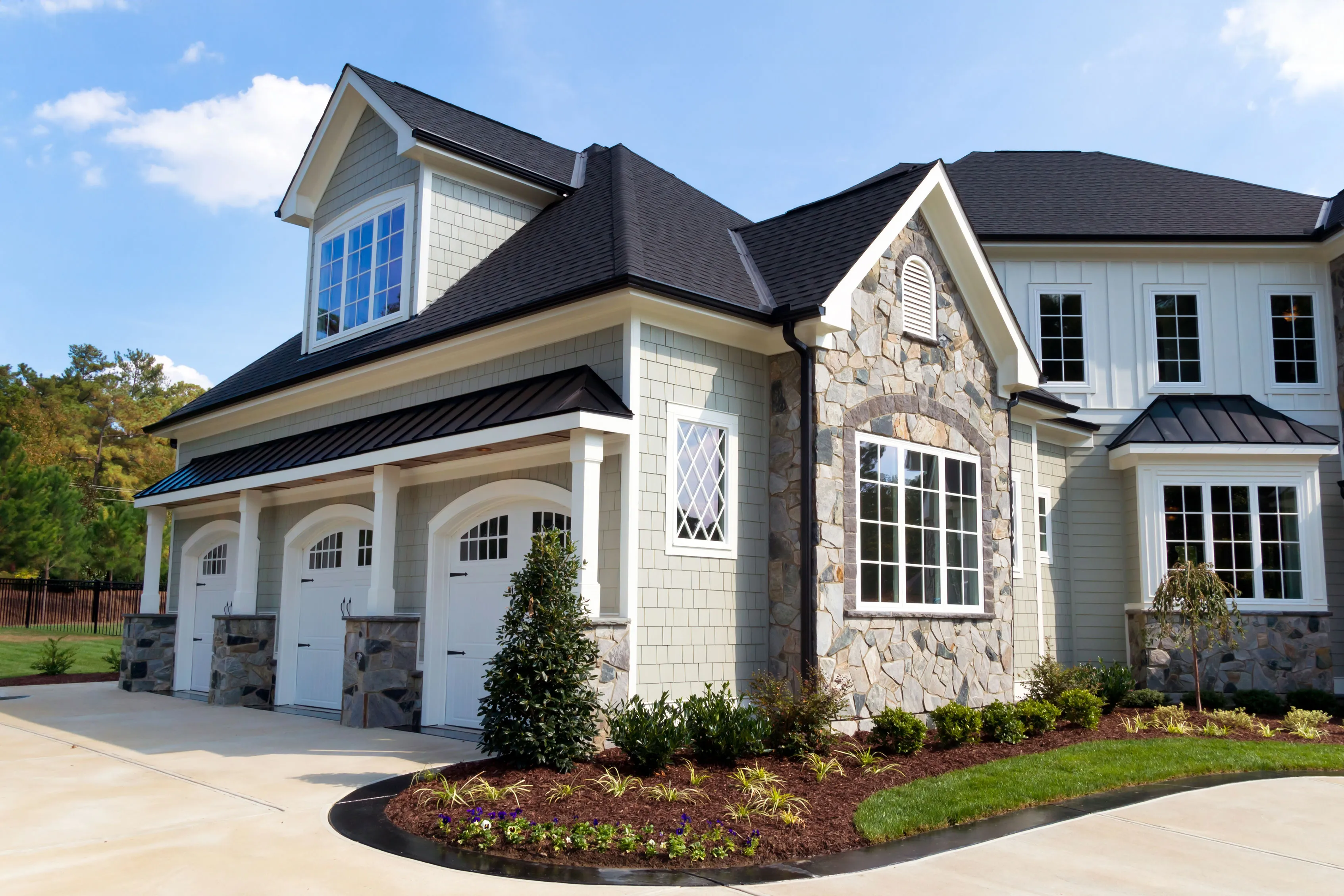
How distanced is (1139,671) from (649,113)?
11.4 meters

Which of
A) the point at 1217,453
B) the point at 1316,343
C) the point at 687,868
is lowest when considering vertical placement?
the point at 687,868

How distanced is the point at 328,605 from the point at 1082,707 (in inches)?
384

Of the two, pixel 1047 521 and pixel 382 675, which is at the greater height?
pixel 1047 521

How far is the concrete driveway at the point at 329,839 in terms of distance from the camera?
548 centimetres

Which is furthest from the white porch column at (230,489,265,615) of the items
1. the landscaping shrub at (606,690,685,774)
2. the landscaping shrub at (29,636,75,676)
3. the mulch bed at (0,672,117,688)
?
the landscaping shrub at (606,690,685,774)

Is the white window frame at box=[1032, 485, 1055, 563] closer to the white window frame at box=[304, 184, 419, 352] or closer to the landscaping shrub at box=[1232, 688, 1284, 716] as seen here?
the landscaping shrub at box=[1232, 688, 1284, 716]

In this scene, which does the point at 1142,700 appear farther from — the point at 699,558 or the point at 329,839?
the point at 329,839

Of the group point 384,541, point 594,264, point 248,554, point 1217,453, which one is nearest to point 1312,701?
point 1217,453

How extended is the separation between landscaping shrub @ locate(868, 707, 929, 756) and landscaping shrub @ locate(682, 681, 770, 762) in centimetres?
137

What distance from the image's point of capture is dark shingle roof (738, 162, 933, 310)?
35.5ft

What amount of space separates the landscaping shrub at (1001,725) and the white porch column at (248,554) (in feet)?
33.1

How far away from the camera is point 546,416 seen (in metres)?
9.31

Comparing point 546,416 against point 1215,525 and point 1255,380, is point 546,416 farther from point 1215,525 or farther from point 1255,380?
point 1255,380

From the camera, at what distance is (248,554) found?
1445 cm
